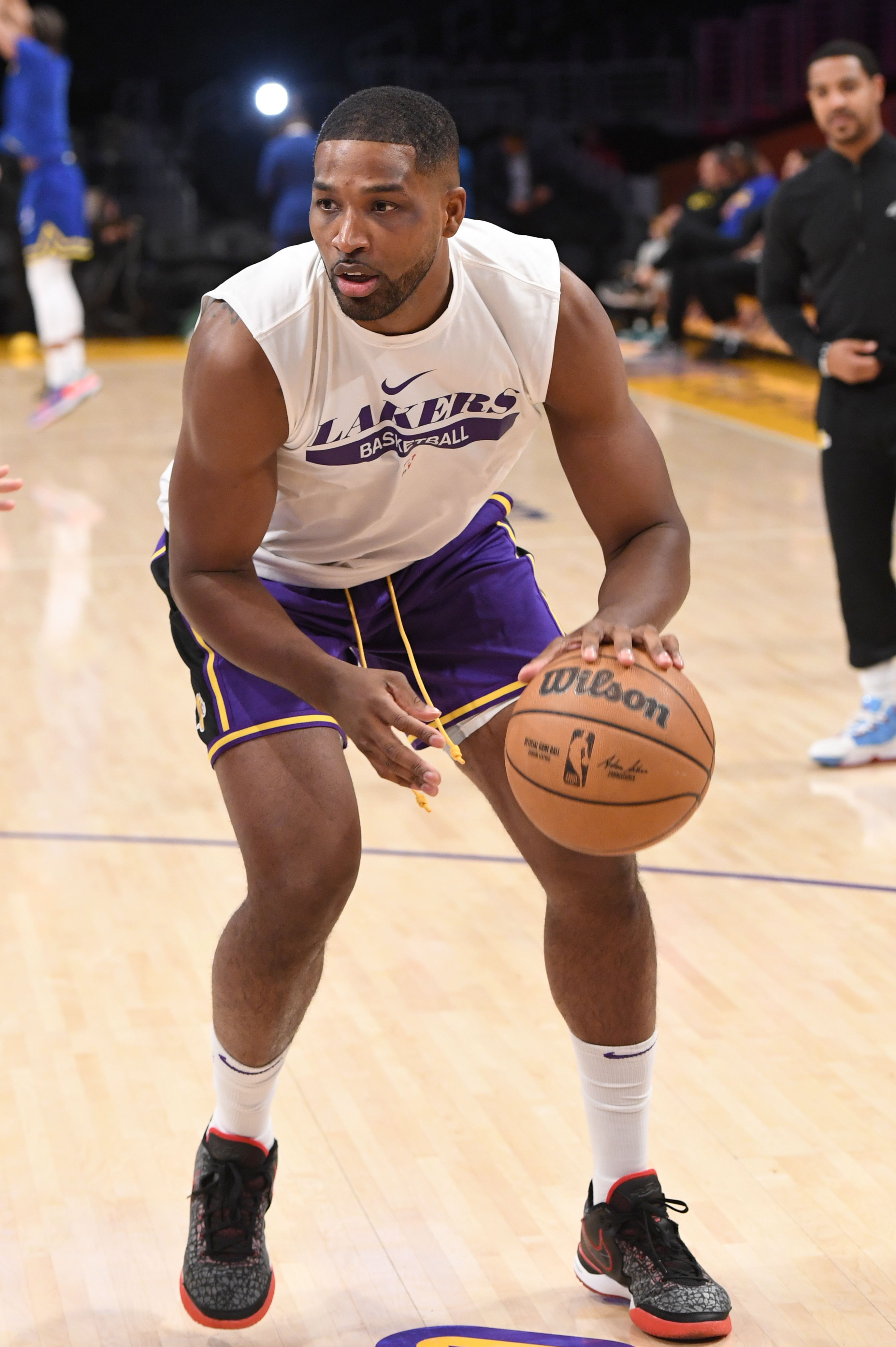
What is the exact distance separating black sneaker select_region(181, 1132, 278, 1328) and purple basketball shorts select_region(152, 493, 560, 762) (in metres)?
0.58

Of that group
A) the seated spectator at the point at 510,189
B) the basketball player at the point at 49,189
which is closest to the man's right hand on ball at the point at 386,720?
the basketball player at the point at 49,189

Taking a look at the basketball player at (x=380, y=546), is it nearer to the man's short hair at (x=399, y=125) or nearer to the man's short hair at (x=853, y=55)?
the man's short hair at (x=399, y=125)

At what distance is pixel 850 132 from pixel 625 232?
42.3 ft

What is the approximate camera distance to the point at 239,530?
2258 mm

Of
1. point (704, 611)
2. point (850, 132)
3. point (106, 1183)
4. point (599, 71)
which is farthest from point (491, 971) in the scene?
point (599, 71)

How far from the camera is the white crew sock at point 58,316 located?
9.46m

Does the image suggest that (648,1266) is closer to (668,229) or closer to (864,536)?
(864,536)

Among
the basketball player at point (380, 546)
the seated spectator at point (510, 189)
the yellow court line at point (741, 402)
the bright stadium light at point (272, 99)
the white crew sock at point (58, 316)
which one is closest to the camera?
the basketball player at point (380, 546)

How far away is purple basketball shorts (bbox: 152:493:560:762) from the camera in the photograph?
2432 mm

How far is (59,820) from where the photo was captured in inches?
167

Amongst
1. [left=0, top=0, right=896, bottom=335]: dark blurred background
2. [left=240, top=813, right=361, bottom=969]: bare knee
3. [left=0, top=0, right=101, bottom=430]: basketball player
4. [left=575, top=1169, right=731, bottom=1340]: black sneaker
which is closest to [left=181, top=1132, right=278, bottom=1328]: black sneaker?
[left=240, top=813, right=361, bottom=969]: bare knee

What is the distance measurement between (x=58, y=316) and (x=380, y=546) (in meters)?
7.61

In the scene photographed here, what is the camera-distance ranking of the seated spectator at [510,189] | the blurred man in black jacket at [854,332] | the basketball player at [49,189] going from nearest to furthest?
the blurred man in black jacket at [854,332] → the basketball player at [49,189] → the seated spectator at [510,189]

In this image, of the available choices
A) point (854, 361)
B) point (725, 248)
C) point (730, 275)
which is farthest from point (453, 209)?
point (725, 248)
